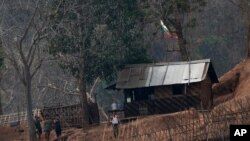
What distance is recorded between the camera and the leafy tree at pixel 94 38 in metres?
39.0

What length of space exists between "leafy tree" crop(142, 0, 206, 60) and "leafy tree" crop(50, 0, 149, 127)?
4.55ft

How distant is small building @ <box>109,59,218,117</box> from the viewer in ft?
125

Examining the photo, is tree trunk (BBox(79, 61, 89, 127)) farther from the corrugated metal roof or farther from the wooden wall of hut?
the wooden wall of hut

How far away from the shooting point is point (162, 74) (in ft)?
129

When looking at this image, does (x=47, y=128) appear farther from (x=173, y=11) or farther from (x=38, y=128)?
(x=173, y=11)

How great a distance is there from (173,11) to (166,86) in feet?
16.9

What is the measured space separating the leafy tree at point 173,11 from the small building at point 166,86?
2.88 meters

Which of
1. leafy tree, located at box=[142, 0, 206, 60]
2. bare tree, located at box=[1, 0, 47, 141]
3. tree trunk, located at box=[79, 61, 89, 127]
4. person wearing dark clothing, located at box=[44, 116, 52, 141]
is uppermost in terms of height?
leafy tree, located at box=[142, 0, 206, 60]

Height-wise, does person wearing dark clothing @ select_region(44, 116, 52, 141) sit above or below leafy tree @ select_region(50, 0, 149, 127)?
below

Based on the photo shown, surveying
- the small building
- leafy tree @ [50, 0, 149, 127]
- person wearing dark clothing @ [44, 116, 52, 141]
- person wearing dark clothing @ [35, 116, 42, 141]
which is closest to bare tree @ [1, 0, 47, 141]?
person wearing dark clothing @ [44, 116, 52, 141]

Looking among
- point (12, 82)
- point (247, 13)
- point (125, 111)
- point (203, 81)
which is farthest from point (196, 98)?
point (12, 82)

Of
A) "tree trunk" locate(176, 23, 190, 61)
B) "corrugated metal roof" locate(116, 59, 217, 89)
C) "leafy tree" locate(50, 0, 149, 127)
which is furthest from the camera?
"tree trunk" locate(176, 23, 190, 61)

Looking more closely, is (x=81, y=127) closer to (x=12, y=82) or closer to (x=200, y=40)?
(x=12, y=82)

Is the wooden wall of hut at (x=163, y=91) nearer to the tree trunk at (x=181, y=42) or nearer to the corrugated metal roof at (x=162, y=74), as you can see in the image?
the corrugated metal roof at (x=162, y=74)
